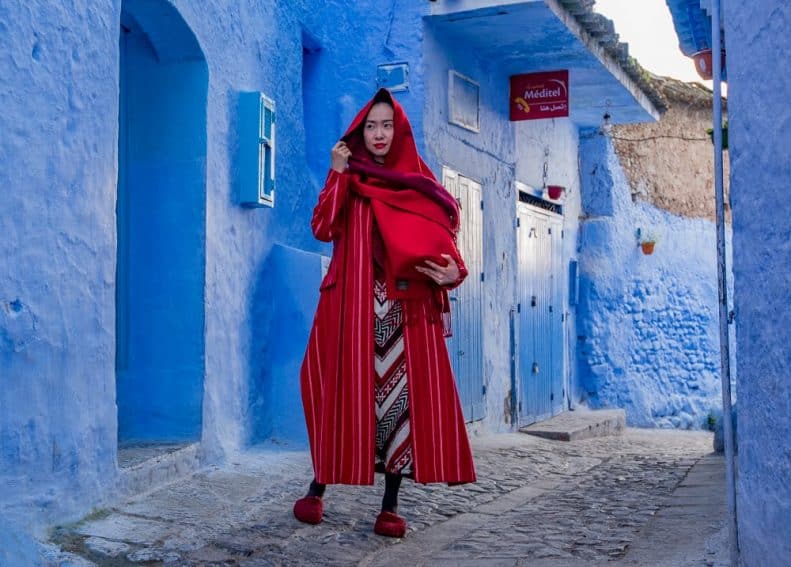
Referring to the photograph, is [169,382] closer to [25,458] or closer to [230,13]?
[25,458]

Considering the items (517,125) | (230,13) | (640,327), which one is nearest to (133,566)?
(230,13)

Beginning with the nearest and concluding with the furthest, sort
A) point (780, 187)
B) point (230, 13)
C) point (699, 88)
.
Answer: point (780, 187)
point (230, 13)
point (699, 88)

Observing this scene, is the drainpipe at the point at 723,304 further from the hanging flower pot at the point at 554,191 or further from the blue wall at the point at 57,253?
the hanging flower pot at the point at 554,191

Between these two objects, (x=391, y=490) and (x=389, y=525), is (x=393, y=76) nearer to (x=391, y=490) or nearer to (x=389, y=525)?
(x=391, y=490)

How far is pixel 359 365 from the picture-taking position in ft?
13.2

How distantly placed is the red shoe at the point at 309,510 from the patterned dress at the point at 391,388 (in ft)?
1.12

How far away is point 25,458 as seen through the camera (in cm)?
Result: 358

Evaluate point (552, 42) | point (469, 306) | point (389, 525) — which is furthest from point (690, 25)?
point (389, 525)

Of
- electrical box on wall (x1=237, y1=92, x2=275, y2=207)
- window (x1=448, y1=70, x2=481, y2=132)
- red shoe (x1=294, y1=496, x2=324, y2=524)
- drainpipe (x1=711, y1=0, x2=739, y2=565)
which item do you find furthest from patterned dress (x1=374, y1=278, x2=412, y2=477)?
window (x1=448, y1=70, x2=481, y2=132)

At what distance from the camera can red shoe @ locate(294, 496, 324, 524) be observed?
415 cm

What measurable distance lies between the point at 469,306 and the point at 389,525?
4.05 m

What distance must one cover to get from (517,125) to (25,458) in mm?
6942

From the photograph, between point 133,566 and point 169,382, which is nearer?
point 133,566

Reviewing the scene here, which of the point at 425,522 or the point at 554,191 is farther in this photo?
the point at 554,191
